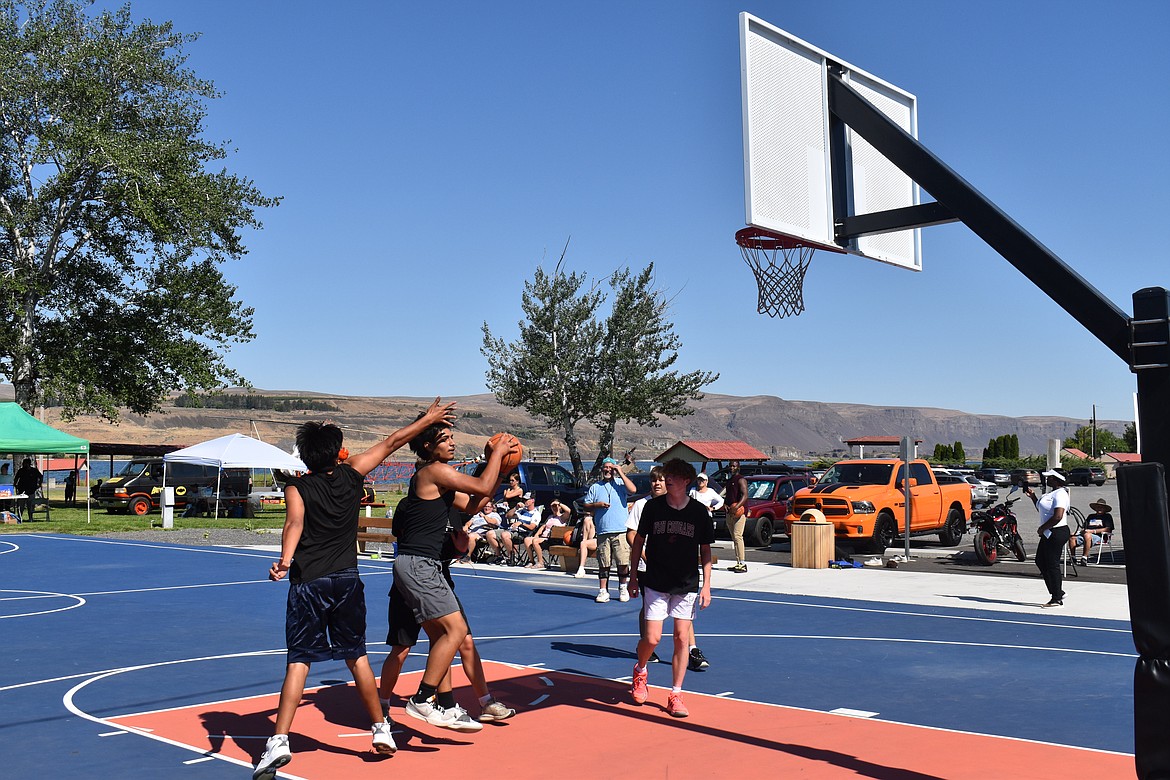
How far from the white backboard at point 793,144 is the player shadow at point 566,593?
28.9ft

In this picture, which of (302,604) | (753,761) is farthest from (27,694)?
(753,761)

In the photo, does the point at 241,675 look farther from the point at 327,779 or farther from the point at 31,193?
the point at 31,193

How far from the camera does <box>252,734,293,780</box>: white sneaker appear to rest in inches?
242

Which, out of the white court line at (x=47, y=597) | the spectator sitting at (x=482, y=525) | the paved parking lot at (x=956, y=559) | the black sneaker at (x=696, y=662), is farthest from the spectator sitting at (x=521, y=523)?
the black sneaker at (x=696, y=662)

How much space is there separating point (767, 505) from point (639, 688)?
59.2 feet

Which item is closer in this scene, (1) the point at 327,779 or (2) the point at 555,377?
(1) the point at 327,779

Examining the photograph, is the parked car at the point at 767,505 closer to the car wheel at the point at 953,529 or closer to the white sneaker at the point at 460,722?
the car wheel at the point at 953,529

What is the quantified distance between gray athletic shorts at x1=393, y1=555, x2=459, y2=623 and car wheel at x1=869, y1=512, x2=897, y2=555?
1699 cm

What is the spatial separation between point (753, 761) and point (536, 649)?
475 centimetres

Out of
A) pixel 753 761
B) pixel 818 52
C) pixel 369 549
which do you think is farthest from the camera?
pixel 369 549

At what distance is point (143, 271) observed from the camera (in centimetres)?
4012

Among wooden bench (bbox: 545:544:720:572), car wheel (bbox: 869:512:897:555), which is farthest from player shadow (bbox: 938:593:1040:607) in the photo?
car wheel (bbox: 869:512:897:555)

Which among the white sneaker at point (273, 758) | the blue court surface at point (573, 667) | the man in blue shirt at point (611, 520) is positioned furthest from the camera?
the man in blue shirt at point (611, 520)

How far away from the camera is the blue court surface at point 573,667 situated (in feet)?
23.4
